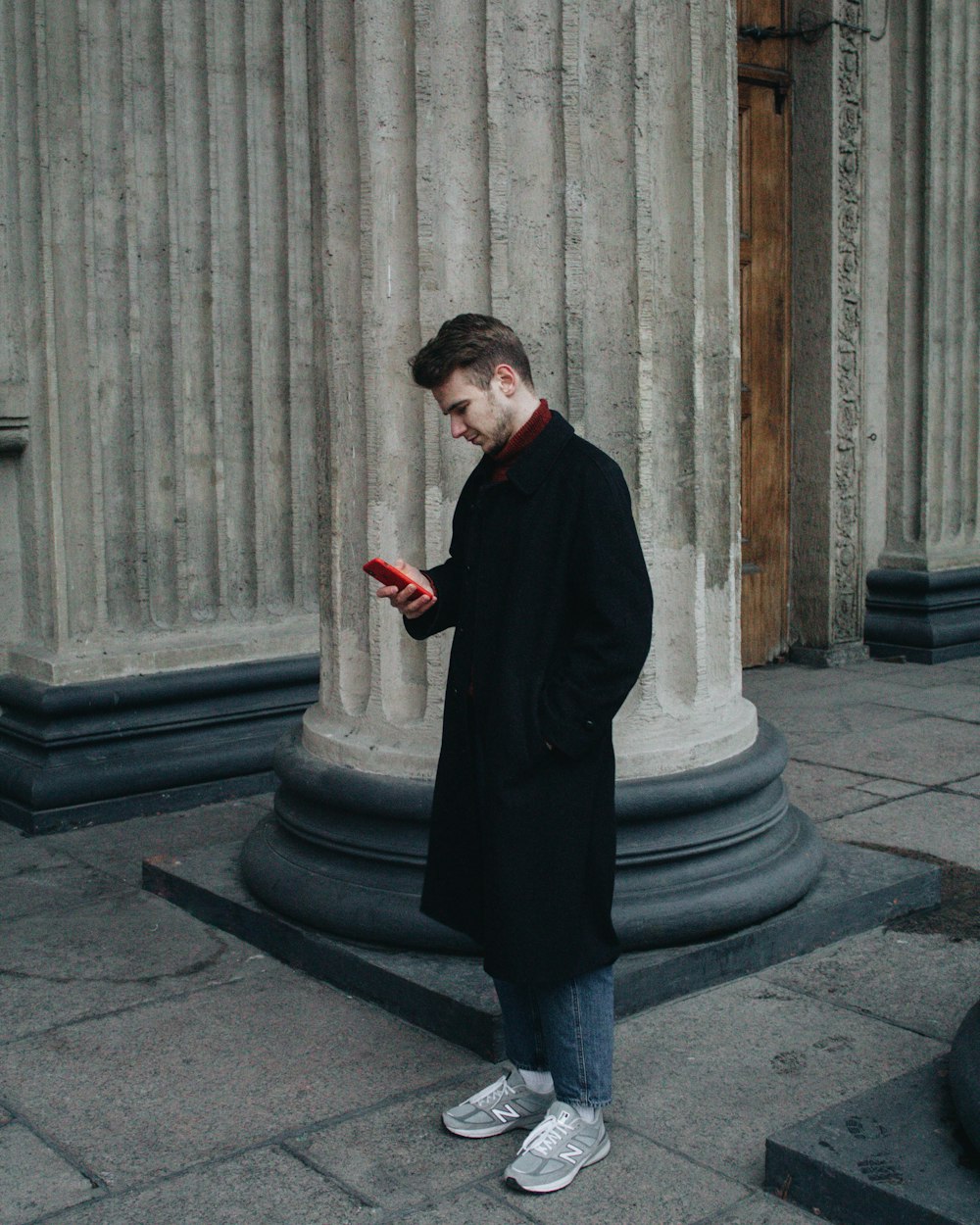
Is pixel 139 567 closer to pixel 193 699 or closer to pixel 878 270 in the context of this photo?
pixel 193 699

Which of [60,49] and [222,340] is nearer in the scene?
[60,49]

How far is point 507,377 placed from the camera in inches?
114

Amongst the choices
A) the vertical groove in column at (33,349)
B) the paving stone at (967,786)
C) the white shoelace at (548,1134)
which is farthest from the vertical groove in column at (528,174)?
the paving stone at (967,786)

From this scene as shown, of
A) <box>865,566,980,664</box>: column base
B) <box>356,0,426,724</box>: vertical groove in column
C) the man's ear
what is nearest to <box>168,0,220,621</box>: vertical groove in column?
<box>356,0,426,724</box>: vertical groove in column

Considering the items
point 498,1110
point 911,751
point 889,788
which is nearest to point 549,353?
point 498,1110

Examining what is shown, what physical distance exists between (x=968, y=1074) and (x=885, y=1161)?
0.22 meters

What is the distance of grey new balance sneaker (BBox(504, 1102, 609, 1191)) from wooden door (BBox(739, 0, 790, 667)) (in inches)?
232

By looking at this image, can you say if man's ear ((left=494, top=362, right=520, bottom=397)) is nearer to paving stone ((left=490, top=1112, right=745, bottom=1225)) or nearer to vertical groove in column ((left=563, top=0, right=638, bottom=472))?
vertical groove in column ((left=563, top=0, right=638, bottom=472))

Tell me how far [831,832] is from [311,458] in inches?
106

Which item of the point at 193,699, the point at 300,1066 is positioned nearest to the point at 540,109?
the point at 300,1066

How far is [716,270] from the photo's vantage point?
4.10m

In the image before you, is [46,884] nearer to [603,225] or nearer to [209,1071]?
[209,1071]

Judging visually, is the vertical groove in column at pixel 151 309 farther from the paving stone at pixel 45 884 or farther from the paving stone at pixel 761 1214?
the paving stone at pixel 761 1214

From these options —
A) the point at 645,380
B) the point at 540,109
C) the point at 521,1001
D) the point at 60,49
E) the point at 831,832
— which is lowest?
the point at 831,832
